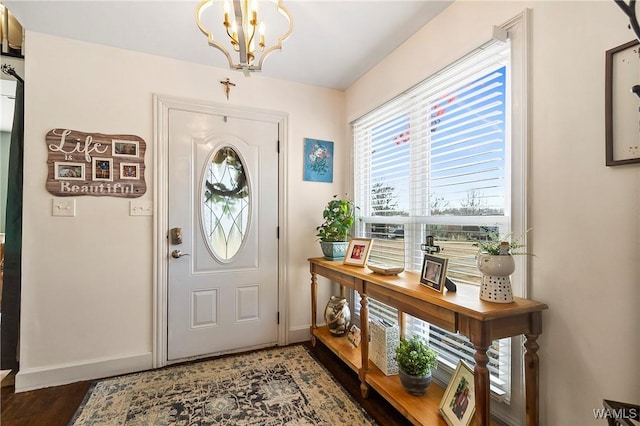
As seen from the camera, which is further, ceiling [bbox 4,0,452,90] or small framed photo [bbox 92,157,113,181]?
small framed photo [bbox 92,157,113,181]

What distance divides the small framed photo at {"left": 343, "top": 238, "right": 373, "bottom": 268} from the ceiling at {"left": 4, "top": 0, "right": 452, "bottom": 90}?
150 cm

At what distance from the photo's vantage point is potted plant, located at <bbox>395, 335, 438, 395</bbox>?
177cm

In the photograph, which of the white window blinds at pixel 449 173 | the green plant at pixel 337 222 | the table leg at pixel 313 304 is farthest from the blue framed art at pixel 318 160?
the table leg at pixel 313 304

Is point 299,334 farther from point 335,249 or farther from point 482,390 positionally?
point 482,390

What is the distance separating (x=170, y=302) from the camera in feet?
8.23

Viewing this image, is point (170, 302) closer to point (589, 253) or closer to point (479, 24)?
point (589, 253)

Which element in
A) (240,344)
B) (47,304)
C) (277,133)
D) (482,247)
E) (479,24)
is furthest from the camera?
(277,133)

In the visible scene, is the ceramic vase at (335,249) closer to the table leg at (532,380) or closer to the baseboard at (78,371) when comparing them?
the table leg at (532,380)

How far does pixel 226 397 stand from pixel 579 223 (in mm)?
2203

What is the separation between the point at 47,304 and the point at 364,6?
2981mm

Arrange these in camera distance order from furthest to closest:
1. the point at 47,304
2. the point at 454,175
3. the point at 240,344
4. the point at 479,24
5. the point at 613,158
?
the point at 240,344 < the point at 47,304 < the point at 454,175 < the point at 479,24 < the point at 613,158

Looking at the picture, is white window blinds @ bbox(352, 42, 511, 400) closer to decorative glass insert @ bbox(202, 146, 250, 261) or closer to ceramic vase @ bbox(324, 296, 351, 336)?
ceramic vase @ bbox(324, 296, 351, 336)

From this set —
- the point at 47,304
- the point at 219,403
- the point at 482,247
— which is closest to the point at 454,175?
the point at 482,247

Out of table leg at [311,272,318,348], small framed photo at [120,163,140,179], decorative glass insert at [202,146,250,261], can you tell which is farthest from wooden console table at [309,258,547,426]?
small framed photo at [120,163,140,179]
